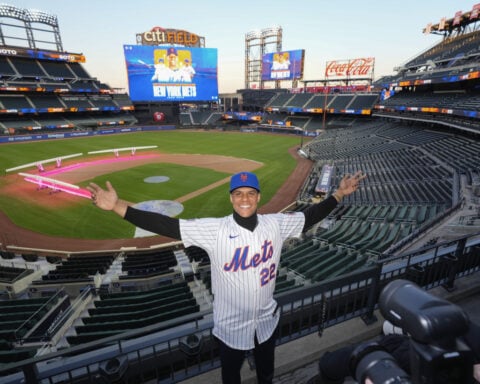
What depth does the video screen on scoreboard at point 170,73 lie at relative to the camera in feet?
208

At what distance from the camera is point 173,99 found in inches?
2645

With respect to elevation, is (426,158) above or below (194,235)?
below

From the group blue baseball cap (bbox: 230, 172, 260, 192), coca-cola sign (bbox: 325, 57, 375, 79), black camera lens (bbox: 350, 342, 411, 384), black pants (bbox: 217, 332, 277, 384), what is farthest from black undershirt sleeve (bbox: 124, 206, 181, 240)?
coca-cola sign (bbox: 325, 57, 375, 79)

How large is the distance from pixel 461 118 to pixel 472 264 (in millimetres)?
32597

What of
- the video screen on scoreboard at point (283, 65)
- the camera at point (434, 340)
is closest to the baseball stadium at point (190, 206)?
the camera at point (434, 340)

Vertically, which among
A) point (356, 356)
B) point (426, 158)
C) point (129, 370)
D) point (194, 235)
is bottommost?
point (426, 158)

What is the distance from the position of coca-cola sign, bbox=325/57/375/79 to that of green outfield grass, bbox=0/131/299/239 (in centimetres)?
2378

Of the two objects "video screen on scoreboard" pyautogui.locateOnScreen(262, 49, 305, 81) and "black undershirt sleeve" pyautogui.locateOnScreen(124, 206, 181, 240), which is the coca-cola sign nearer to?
"video screen on scoreboard" pyautogui.locateOnScreen(262, 49, 305, 81)

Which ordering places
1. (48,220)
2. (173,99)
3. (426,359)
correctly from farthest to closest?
(173,99)
(48,220)
(426,359)

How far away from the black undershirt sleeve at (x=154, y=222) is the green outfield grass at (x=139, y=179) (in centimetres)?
1458

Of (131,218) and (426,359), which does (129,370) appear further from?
(426,359)

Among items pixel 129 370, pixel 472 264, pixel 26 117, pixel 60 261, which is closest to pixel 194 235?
pixel 129 370

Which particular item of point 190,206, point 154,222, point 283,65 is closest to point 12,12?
point 283,65

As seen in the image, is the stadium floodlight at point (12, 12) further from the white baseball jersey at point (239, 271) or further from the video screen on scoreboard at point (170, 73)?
the white baseball jersey at point (239, 271)
